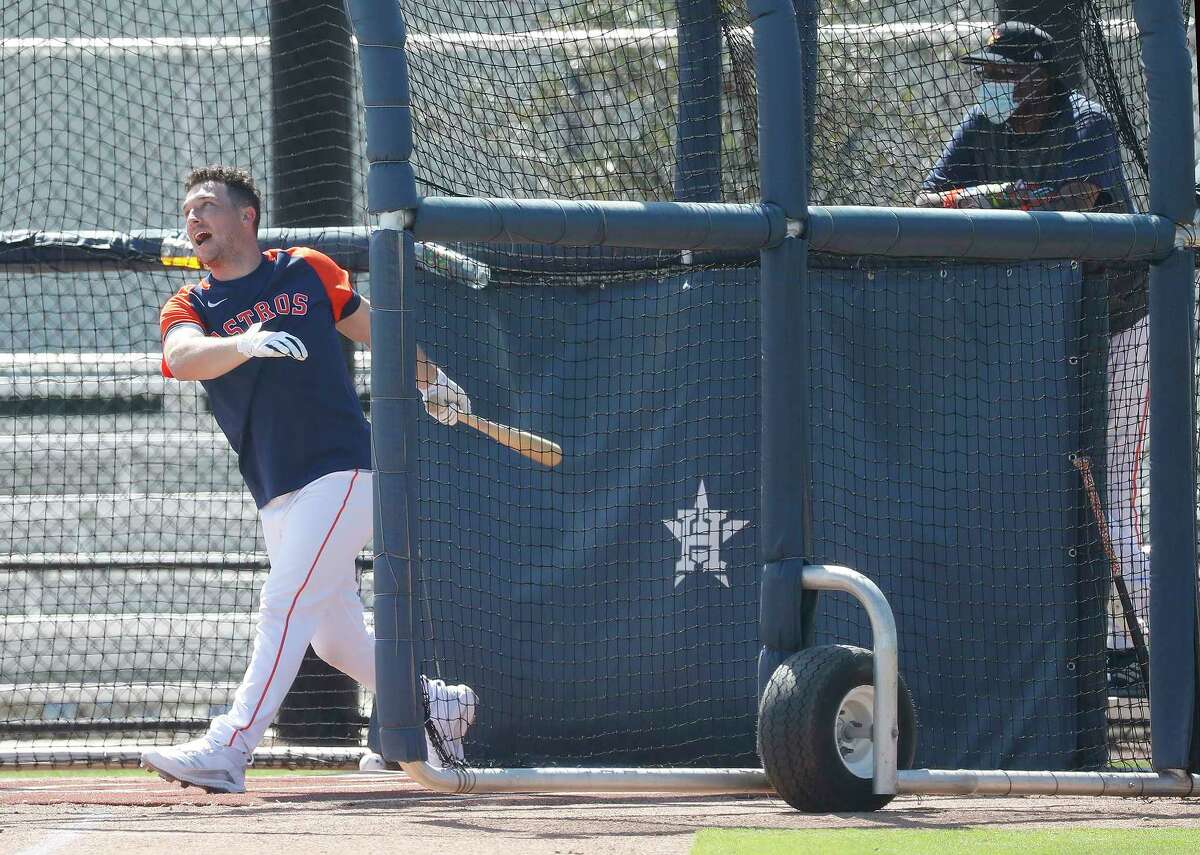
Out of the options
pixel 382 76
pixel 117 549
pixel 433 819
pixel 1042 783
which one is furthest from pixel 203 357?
pixel 117 549

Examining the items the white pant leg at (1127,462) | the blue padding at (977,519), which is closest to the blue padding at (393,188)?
the blue padding at (977,519)

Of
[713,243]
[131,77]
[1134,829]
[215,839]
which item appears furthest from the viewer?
[131,77]

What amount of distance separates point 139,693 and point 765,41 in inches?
173

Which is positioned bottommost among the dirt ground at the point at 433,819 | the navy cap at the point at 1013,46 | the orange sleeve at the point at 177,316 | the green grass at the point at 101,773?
the green grass at the point at 101,773

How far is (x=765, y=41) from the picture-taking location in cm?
407

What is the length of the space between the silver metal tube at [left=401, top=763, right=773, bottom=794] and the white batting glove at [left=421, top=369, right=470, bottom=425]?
108cm

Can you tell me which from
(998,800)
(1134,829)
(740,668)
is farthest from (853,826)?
(740,668)

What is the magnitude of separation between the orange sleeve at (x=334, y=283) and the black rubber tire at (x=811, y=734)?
6.00ft

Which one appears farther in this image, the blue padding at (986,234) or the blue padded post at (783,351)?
the blue padding at (986,234)

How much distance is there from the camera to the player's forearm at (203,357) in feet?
13.8

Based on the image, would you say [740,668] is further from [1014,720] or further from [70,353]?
[70,353]

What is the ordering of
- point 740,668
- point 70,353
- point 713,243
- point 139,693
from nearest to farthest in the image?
point 713,243 < point 740,668 < point 139,693 < point 70,353

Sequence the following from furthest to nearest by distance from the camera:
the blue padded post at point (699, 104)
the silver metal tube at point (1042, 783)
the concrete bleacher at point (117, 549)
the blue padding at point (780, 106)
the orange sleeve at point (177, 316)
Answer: the concrete bleacher at point (117, 549) → the blue padded post at point (699, 104) → the orange sleeve at point (177, 316) → the blue padding at point (780, 106) → the silver metal tube at point (1042, 783)

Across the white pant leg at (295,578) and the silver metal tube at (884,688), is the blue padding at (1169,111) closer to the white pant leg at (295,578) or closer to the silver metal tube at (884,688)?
the silver metal tube at (884,688)
